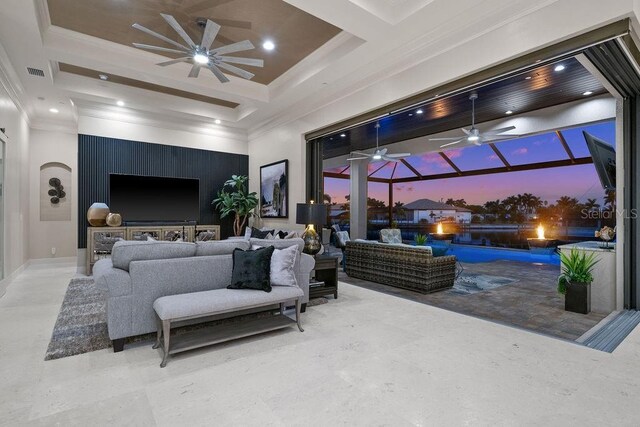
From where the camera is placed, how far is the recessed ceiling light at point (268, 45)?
14.5ft

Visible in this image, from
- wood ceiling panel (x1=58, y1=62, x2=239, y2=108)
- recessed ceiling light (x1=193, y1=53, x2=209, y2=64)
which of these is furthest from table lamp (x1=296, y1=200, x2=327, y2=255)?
wood ceiling panel (x1=58, y1=62, x2=239, y2=108)

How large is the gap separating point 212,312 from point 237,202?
4931 millimetres

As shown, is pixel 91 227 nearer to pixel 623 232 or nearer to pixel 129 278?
pixel 129 278

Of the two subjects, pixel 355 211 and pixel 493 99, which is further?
pixel 355 211

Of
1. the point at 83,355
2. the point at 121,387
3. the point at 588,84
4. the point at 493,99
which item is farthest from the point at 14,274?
the point at 588,84

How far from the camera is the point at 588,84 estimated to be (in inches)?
195

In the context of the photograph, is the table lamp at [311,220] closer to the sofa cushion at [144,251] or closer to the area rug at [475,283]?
the sofa cushion at [144,251]

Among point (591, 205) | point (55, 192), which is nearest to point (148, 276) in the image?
point (55, 192)

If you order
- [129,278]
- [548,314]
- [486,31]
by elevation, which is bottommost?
[548,314]

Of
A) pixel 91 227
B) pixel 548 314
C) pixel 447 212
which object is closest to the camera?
pixel 548 314

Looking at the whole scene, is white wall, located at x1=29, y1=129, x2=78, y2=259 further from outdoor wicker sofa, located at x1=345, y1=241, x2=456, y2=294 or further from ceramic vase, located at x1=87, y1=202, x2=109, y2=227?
outdoor wicker sofa, located at x1=345, y1=241, x2=456, y2=294

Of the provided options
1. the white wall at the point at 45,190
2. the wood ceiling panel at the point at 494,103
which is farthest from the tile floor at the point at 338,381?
the white wall at the point at 45,190

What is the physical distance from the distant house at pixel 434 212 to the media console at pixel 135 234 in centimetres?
685

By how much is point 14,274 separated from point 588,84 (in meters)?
9.73
